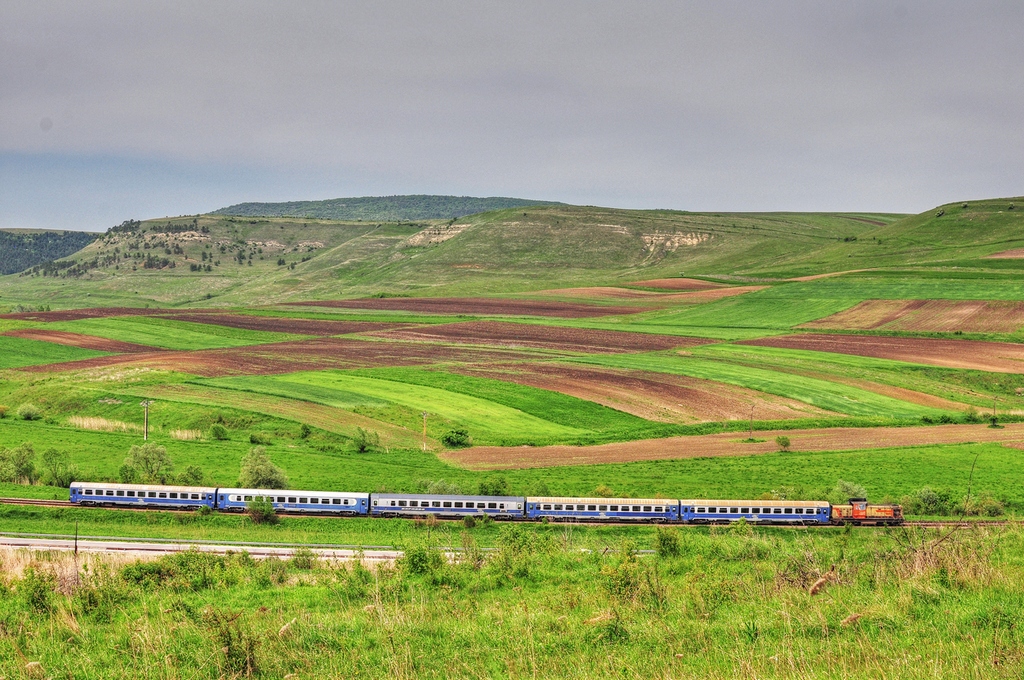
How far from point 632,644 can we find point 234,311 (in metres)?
171

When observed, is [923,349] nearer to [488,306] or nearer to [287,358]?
[287,358]

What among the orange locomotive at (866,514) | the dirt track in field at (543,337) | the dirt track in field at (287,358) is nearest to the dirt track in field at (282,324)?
the dirt track in field at (543,337)

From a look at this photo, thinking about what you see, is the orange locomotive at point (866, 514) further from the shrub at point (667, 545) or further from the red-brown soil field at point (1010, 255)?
the red-brown soil field at point (1010, 255)

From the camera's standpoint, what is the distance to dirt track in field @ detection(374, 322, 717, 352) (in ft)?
398

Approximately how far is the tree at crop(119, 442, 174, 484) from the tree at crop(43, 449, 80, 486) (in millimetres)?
3364

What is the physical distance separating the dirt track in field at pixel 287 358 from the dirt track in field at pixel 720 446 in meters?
37.9

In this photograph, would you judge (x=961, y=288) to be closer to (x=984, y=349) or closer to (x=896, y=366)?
Answer: (x=984, y=349)

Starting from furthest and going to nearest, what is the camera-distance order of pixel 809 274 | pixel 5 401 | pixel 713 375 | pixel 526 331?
1. pixel 809 274
2. pixel 526 331
3. pixel 713 375
4. pixel 5 401

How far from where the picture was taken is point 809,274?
194 meters

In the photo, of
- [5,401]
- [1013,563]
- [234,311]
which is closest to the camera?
[1013,563]

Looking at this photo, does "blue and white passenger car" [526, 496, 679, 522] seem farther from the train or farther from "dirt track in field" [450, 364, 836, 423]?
"dirt track in field" [450, 364, 836, 423]

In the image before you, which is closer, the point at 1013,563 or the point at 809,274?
the point at 1013,563

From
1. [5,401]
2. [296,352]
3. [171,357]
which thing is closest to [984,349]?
[296,352]

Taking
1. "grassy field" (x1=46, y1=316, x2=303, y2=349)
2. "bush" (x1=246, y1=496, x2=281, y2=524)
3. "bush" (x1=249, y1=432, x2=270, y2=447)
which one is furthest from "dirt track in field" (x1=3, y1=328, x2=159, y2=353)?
"bush" (x1=246, y1=496, x2=281, y2=524)
